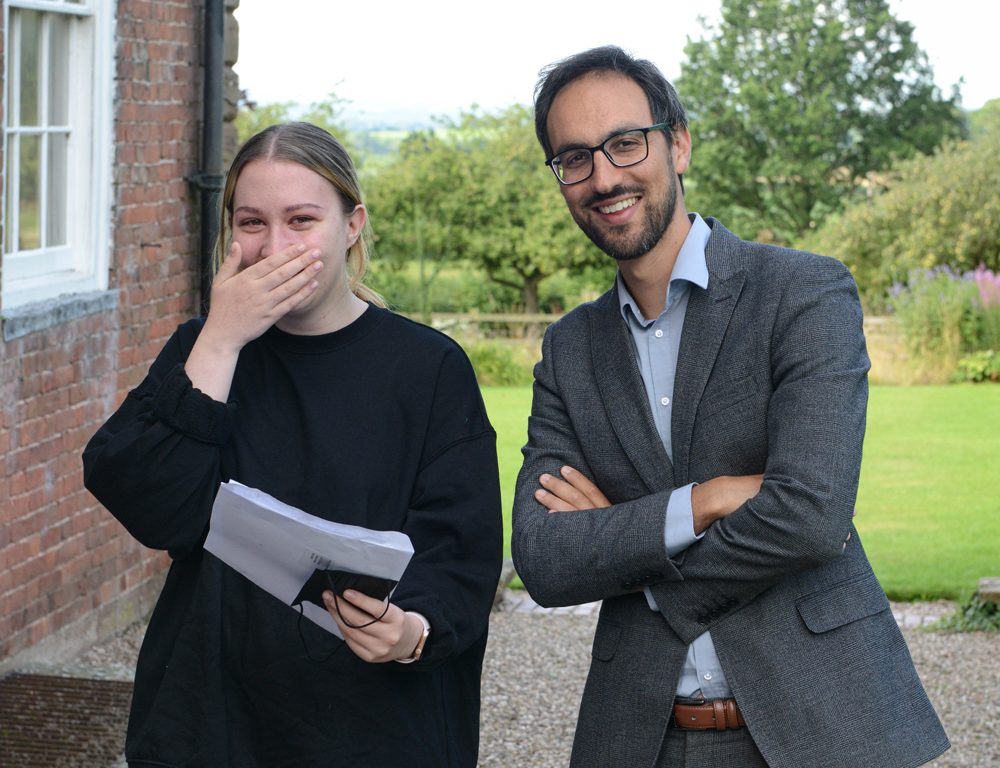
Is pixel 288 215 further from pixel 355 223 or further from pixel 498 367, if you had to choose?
pixel 498 367

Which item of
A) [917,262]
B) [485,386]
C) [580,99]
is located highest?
[580,99]

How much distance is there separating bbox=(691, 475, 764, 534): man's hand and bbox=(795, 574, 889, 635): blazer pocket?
0.66 ft

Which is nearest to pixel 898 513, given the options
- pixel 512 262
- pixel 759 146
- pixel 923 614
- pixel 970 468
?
pixel 970 468

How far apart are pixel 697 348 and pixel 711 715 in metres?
0.65

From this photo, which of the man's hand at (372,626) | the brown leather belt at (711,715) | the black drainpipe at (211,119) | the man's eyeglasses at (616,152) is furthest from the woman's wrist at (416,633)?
the black drainpipe at (211,119)

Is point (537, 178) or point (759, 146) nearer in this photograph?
point (537, 178)

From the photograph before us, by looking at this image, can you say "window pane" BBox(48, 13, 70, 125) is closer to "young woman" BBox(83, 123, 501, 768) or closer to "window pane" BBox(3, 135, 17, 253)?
"window pane" BBox(3, 135, 17, 253)

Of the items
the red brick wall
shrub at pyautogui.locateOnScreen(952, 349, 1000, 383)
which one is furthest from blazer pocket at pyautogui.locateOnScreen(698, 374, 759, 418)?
shrub at pyautogui.locateOnScreen(952, 349, 1000, 383)

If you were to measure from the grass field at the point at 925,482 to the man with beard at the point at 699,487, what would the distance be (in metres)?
5.15

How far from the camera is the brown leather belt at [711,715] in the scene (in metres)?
2.36

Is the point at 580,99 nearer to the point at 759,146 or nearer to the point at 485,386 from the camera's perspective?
the point at 485,386

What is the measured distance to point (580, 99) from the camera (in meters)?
2.54

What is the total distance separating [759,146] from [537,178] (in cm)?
2291

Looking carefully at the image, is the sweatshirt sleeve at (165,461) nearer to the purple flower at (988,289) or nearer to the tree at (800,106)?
the purple flower at (988,289)
